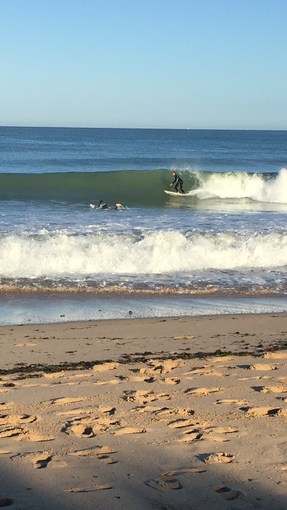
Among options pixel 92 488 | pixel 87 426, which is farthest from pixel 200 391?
pixel 92 488

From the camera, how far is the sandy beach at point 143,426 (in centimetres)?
293

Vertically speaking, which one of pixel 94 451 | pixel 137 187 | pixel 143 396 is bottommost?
pixel 143 396

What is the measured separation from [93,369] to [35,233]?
32.3 feet

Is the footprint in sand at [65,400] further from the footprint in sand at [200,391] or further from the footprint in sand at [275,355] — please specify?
the footprint in sand at [275,355]

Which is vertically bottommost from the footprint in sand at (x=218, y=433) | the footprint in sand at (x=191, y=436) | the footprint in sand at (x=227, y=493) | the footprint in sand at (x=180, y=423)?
the footprint in sand at (x=180, y=423)

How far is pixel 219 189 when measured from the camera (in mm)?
30484

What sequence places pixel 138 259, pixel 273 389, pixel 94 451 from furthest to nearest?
pixel 138 259, pixel 273 389, pixel 94 451

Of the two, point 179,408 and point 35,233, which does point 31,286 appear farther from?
point 179,408

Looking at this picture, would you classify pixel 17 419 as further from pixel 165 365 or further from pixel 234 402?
pixel 165 365

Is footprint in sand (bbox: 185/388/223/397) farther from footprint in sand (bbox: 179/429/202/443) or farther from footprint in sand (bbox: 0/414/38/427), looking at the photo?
footprint in sand (bbox: 0/414/38/427)

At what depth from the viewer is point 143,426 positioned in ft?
12.7

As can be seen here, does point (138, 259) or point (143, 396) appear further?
point (138, 259)

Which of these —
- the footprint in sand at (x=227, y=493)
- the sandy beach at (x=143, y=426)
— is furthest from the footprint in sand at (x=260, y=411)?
the footprint in sand at (x=227, y=493)

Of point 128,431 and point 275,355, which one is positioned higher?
point 128,431
